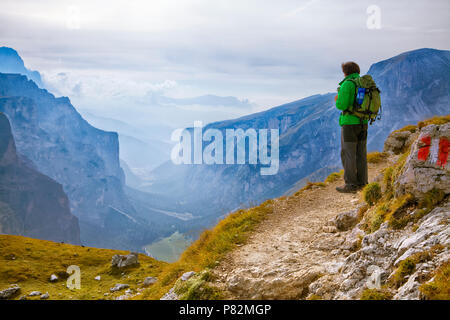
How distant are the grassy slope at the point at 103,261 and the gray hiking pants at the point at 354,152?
148 inches

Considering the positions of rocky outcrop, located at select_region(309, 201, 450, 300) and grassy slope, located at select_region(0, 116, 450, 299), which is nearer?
rocky outcrop, located at select_region(309, 201, 450, 300)

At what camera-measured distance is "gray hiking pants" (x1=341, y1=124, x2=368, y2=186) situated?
1253cm

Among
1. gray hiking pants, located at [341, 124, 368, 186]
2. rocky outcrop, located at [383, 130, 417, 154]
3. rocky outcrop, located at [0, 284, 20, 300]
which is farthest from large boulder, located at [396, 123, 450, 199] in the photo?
rocky outcrop, located at [0, 284, 20, 300]

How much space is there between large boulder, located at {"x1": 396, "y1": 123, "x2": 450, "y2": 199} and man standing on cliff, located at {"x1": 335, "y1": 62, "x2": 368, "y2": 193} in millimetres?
3923

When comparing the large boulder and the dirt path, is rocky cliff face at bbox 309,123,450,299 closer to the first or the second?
the large boulder

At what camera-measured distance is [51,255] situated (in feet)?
73.3

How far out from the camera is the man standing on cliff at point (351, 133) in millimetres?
11648

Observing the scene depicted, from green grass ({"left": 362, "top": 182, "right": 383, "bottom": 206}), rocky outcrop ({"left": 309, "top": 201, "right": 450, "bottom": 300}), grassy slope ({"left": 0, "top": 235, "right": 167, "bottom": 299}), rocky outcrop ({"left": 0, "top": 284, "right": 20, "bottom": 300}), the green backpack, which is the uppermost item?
the green backpack

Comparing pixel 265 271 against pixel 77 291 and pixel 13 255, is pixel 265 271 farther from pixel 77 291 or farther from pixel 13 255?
pixel 13 255

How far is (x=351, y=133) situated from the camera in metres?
12.5

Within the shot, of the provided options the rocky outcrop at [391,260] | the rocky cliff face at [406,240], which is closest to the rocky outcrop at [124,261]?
the rocky cliff face at [406,240]

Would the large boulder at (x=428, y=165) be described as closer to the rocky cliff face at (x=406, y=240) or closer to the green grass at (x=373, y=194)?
the rocky cliff face at (x=406, y=240)

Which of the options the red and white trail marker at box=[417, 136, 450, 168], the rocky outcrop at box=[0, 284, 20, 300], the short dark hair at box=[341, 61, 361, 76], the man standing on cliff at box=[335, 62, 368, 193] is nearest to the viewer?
the red and white trail marker at box=[417, 136, 450, 168]
